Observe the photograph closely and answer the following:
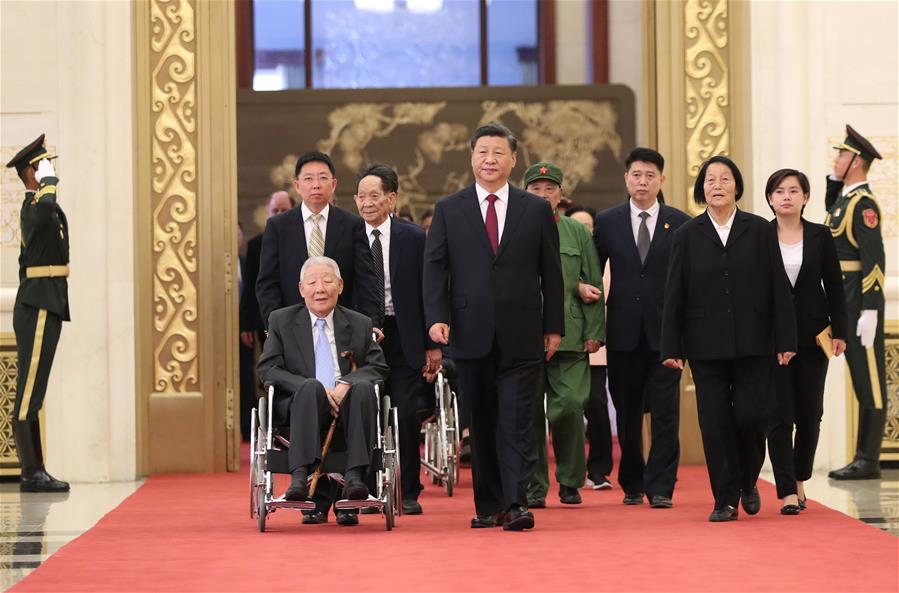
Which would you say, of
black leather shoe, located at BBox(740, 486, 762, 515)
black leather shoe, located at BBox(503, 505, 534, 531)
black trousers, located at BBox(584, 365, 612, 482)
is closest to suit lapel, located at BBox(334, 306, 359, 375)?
black leather shoe, located at BBox(503, 505, 534, 531)

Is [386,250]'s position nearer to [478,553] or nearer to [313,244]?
[313,244]

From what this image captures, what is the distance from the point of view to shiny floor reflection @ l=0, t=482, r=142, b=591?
5.51 meters

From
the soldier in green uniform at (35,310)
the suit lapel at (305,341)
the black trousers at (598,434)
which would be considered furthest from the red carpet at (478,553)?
the soldier in green uniform at (35,310)

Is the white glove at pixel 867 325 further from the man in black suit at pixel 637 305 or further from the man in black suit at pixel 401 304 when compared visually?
the man in black suit at pixel 401 304

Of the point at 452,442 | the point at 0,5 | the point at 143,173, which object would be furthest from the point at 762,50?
the point at 0,5

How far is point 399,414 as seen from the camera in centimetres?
686

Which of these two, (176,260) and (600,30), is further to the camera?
(600,30)

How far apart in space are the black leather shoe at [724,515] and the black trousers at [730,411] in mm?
17

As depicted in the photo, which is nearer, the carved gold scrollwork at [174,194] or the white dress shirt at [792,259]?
the white dress shirt at [792,259]

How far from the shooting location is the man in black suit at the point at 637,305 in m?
7.08

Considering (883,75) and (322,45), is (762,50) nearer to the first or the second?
(883,75)

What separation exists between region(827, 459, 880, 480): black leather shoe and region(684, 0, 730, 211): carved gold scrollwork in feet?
6.11

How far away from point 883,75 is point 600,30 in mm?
6669

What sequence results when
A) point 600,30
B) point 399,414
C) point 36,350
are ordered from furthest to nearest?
point 600,30 < point 36,350 < point 399,414
